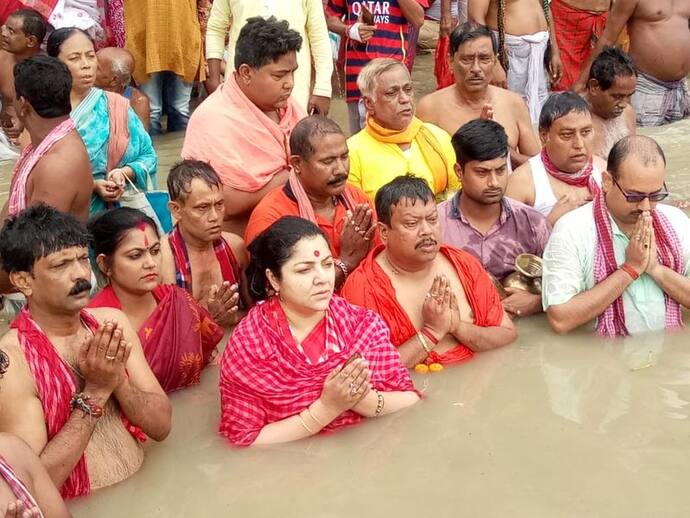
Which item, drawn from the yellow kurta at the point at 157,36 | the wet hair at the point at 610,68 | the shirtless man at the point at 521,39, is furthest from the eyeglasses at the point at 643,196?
the yellow kurta at the point at 157,36

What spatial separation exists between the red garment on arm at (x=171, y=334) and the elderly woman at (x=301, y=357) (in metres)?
0.46

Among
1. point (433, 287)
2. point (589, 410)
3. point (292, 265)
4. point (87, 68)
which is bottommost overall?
point (589, 410)

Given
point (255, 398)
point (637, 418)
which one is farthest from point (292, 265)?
point (637, 418)

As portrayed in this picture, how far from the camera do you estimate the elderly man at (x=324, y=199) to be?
511cm

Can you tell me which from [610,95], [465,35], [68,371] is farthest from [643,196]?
[68,371]

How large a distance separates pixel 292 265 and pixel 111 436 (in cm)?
97

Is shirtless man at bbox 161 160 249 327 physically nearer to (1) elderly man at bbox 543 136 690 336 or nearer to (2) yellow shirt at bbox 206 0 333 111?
(1) elderly man at bbox 543 136 690 336

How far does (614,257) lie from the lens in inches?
192

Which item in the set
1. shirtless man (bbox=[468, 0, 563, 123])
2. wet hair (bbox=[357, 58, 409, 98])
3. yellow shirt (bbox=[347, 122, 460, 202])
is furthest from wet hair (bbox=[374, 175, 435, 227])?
shirtless man (bbox=[468, 0, 563, 123])

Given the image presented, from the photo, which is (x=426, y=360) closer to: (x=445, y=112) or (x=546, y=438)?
(x=546, y=438)

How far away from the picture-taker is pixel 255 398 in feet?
13.3

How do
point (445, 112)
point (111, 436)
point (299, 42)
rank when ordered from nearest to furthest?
point (111, 436) → point (299, 42) → point (445, 112)

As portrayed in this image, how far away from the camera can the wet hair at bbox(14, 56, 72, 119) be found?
4773mm

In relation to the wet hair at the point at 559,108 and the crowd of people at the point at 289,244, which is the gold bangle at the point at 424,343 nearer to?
the crowd of people at the point at 289,244
